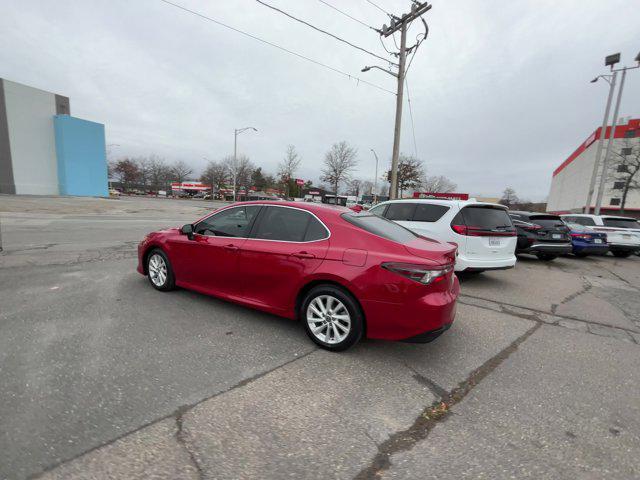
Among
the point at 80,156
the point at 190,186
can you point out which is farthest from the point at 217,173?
the point at 80,156

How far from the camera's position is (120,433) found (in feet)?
6.61

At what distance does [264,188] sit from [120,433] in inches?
3274

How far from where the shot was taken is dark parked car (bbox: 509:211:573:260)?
870 cm

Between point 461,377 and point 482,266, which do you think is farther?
point 482,266

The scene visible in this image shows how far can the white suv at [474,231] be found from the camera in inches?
223

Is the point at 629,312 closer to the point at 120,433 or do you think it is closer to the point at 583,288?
the point at 583,288

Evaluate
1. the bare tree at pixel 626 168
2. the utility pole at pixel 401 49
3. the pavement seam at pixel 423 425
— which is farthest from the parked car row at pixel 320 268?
the bare tree at pixel 626 168

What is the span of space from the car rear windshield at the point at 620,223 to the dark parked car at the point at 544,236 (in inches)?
164

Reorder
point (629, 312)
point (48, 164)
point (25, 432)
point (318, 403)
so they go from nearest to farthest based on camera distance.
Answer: point (25, 432)
point (318, 403)
point (629, 312)
point (48, 164)

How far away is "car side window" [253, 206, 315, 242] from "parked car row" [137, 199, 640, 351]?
0.01 metres

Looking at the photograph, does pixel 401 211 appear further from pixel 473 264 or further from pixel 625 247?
pixel 625 247

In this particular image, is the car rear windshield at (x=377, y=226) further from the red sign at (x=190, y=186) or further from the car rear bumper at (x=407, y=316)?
the red sign at (x=190, y=186)

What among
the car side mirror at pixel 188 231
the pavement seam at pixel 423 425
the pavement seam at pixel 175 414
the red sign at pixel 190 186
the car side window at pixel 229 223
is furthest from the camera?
the red sign at pixel 190 186

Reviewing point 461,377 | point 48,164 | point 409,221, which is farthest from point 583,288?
point 48,164
